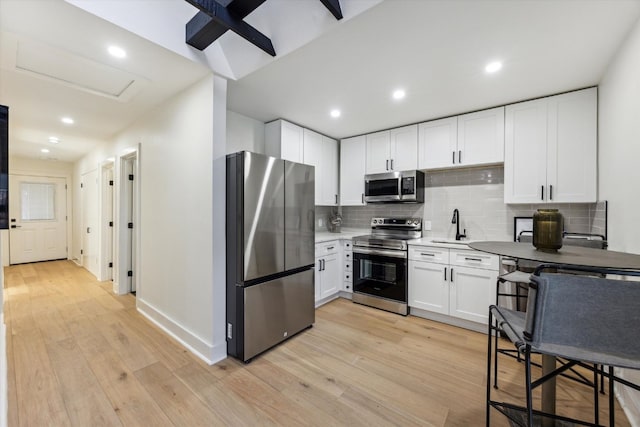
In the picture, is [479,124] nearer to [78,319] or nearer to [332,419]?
[332,419]

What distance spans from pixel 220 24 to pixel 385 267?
2961mm

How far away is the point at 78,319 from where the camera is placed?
311 cm

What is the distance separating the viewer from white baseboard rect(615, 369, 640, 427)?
59.9 inches

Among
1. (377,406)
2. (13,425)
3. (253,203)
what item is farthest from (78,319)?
(377,406)

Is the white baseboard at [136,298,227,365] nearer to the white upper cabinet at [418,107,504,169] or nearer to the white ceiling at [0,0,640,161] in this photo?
the white ceiling at [0,0,640,161]

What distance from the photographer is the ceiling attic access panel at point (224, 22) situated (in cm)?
159

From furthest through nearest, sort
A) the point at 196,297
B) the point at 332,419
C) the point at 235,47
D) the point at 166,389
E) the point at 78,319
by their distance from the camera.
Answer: the point at 78,319, the point at 196,297, the point at 235,47, the point at 166,389, the point at 332,419

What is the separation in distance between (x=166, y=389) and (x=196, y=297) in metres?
0.72

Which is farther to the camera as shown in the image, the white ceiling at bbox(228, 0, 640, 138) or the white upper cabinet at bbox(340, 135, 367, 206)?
the white upper cabinet at bbox(340, 135, 367, 206)

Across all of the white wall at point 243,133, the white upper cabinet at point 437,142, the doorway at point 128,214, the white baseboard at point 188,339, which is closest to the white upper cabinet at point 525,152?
the white upper cabinet at point 437,142

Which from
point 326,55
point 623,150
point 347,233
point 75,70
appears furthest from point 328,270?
point 75,70

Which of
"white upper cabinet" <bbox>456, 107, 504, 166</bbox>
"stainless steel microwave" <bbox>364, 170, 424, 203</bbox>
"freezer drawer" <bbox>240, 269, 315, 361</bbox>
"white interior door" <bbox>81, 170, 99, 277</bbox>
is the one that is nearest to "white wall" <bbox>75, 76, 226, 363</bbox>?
"freezer drawer" <bbox>240, 269, 315, 361</bbox>

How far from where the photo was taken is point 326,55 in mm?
2014

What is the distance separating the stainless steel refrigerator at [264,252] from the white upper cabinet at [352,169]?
143 centimetres
